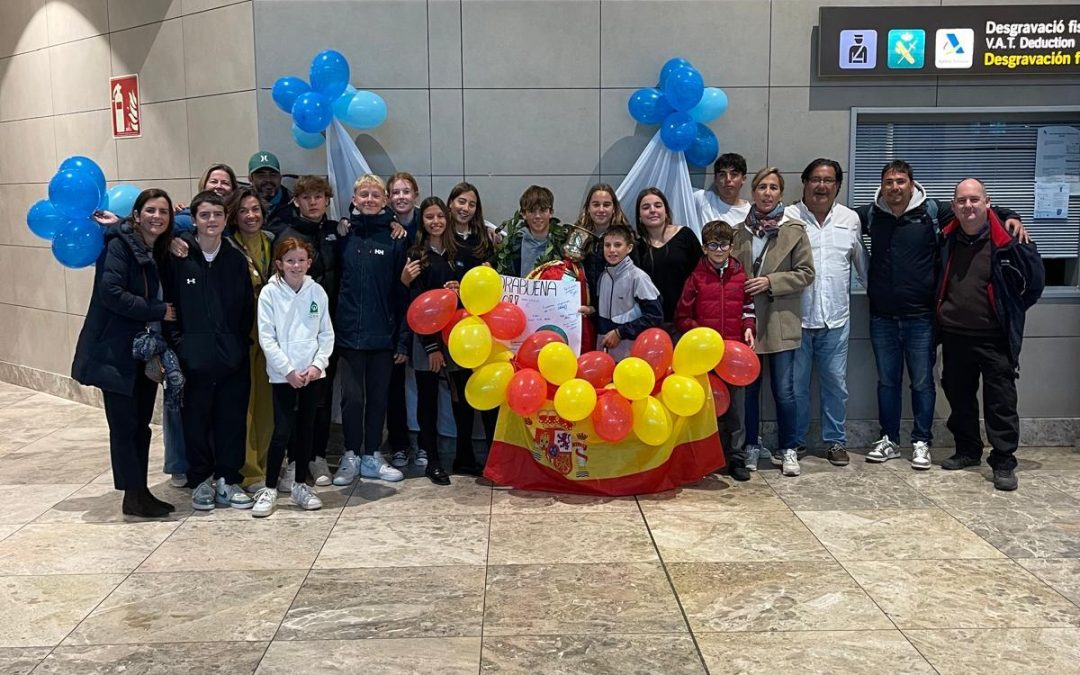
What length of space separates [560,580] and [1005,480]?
2.66 meters

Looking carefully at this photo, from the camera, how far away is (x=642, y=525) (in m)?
4.17

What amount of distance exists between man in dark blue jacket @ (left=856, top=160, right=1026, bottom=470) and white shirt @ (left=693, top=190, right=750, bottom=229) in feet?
2.40

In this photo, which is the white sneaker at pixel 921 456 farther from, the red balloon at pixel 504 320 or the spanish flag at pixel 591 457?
the red balloon at pixel 504 320

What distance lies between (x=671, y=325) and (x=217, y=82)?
3.28 meters

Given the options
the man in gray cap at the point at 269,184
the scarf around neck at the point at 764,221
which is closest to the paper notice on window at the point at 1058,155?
the scarf around neck at the point at 764,221

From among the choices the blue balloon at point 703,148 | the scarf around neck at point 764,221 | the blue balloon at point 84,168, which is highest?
the blue balloon at point 703,148

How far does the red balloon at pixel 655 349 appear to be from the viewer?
443cm

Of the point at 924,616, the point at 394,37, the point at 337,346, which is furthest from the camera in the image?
the point at 394,37

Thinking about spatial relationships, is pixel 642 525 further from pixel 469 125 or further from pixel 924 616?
pixel 469 125

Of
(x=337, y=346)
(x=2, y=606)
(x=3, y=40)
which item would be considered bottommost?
(x=2, y=606)

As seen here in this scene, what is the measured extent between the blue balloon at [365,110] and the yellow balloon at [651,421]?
A: 2.24 metres

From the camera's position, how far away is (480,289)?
4.46 m

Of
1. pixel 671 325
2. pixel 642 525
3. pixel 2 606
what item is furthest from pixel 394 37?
pixel 2 606

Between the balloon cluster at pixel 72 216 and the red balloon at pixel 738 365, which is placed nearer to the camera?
the balloon cluster at pixel 72 216
